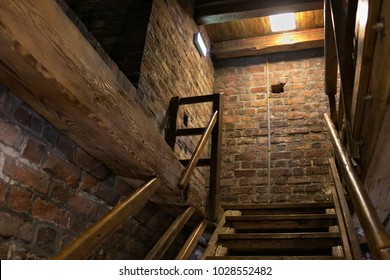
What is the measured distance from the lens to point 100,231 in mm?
1372

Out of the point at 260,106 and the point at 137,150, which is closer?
the point at 137,150

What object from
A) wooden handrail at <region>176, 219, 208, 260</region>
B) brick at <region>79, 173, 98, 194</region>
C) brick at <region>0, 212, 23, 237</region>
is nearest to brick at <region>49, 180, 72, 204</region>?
brick at <region>79, 173, 98, 194</region>

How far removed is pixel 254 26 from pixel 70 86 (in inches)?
159

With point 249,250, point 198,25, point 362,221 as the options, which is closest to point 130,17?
point 198,25

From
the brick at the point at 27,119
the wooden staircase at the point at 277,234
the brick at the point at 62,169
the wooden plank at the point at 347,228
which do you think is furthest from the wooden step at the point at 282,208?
the brick at the point at 27,119

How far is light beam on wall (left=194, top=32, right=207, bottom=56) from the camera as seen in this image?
4.34m

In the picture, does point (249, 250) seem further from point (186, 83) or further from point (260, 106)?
point (260, 106)

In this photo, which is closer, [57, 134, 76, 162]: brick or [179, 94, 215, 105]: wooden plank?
[57, 134, 76, 162]: brick

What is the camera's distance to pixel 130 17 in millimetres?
3152

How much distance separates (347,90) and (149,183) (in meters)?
1.33

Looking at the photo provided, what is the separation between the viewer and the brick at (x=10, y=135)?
142 centimetres

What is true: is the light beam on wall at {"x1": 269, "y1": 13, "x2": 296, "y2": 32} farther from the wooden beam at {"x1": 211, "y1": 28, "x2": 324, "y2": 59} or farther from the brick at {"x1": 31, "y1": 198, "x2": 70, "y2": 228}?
the brick at {"x1": 31, "y1": 198, "x2": 70, "y2": 228}

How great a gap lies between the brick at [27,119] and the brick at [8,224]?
38 cm

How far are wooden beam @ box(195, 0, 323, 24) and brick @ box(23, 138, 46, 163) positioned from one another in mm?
3286
